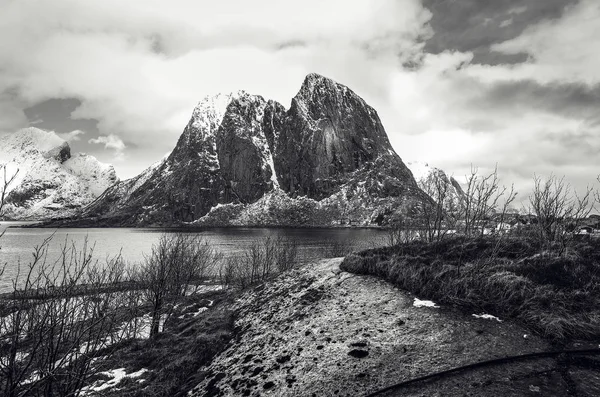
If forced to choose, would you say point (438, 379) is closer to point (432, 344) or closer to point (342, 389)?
point (432, 344)

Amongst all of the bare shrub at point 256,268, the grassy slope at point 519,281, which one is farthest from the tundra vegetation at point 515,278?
the bare shrub at point 256,268

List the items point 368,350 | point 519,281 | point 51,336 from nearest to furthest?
1. point 51,336
2. point 368,350
3. point 519,281

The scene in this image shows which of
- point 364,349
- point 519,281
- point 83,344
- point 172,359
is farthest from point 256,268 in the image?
point 519,281

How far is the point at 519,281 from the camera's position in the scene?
11.4m

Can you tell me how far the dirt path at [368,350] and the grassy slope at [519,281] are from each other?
75 centimetres

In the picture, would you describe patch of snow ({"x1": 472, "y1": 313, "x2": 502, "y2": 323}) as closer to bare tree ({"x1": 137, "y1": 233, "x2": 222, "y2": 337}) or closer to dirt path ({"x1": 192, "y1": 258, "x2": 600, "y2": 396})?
dirt path ({"x1": 192, "y1": 258, "x2": 600, "y2": 396})

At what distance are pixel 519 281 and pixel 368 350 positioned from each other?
609cm

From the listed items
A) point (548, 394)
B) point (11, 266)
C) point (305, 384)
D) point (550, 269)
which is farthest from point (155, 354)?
point (11, 266)

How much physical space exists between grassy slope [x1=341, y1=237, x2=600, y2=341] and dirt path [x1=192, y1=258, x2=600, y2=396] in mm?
746

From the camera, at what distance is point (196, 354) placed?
13.8 m

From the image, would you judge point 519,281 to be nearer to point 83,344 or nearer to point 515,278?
point 515,278

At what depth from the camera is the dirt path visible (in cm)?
788

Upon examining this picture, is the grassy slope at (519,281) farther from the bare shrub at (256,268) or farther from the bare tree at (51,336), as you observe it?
the bare shrub at (256,268)

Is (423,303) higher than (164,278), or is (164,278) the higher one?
(423,303)
